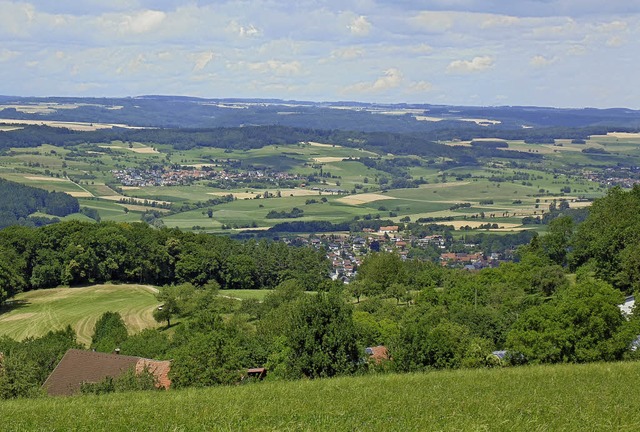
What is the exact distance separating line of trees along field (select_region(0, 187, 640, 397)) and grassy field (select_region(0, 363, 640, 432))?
8.06 metres

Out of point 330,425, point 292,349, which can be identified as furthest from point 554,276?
point 330,425

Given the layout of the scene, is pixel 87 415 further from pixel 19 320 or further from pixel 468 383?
pixel 19 320

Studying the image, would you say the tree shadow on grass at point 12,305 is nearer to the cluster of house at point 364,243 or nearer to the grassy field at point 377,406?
the grassy field at point 377,406

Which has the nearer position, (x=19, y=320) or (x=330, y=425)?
(x=330, y=425)

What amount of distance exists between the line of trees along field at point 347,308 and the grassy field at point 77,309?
3313mm

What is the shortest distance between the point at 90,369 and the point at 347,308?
15.2 metres

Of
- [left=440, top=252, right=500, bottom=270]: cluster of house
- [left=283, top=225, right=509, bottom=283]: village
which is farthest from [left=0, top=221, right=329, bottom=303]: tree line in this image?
[left=440, top=252, right=500, bottom=270]: cluster of house

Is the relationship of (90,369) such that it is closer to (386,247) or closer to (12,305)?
(12,305)

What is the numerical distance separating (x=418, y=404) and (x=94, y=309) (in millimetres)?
68322

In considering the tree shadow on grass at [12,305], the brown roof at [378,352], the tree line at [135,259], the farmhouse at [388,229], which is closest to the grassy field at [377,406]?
the brown roof at [378,352]

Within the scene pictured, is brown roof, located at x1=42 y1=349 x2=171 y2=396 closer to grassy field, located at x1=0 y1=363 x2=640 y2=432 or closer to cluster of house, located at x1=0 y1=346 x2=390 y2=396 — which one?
cluster of house, located at x1=0 y1=346 x2=390 y2=396

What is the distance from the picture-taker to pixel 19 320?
8050cm

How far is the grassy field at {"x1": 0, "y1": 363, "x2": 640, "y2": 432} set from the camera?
19125mm

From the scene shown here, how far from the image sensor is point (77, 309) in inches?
3344
